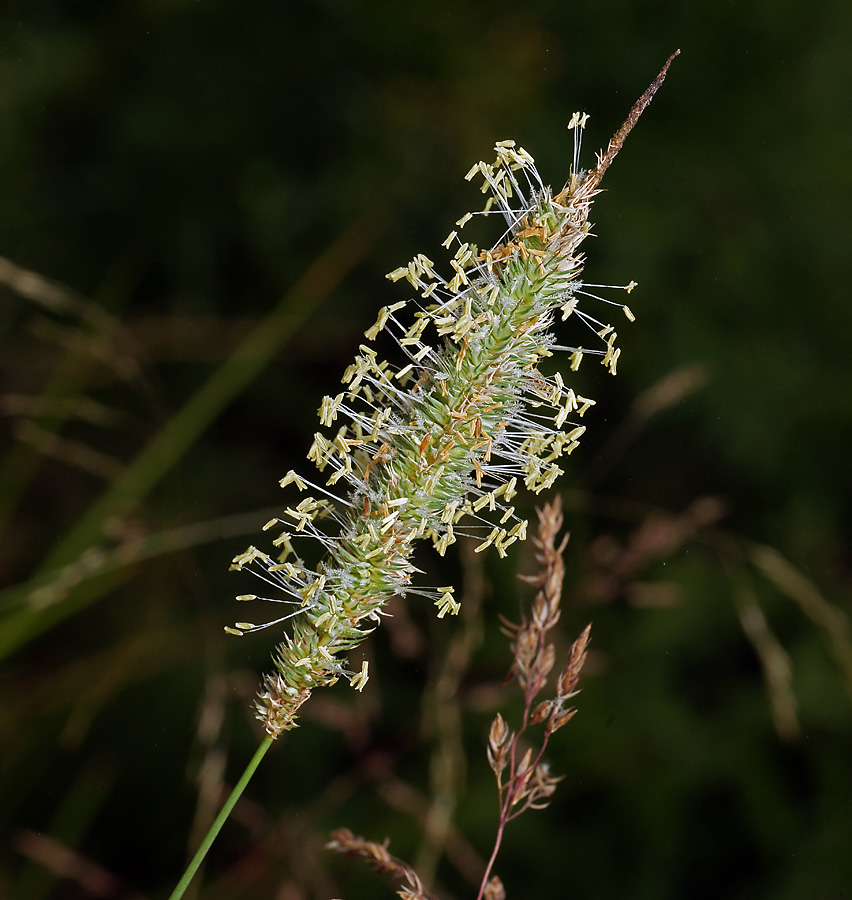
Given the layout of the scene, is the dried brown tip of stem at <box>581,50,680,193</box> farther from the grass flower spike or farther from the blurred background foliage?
the blurred background foliage

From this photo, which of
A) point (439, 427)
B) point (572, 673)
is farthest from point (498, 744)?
point (439, 427)

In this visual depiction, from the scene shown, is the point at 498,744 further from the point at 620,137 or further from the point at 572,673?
the point at 620,137

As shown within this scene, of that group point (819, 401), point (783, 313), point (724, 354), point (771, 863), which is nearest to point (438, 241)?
point (724, 354)

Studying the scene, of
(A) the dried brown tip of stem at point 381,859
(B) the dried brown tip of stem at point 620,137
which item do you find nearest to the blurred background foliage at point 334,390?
(A) the dried brown tip of stem at point 381,859

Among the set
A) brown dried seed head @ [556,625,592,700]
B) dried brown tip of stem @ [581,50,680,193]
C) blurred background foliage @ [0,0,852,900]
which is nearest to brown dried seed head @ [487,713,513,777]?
brown dried seed head @ [556,625,592,700]

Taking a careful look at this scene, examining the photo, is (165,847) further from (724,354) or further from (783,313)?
(783,313)

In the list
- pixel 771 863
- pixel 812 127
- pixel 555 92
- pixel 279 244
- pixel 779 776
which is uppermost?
pixel 812 127
